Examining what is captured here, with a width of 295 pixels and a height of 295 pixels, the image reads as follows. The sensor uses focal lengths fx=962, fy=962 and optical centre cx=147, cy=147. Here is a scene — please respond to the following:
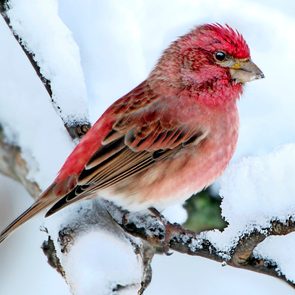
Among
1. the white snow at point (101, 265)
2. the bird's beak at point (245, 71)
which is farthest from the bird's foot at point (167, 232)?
the bird's beak at point (245, 71)

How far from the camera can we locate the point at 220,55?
5449mm

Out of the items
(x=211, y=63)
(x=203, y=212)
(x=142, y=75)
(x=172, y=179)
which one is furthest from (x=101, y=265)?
(x=142, y=75)

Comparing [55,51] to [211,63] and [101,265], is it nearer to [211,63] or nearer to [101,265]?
[211,63]

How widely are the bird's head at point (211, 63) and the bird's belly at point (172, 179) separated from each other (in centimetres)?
33

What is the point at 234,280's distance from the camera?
745cm

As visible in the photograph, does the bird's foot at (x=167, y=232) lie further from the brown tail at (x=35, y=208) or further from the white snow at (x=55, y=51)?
the white snow at (x=55, y=51)

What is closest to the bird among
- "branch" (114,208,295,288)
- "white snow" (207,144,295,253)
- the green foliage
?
"branch" (114,208,295,288)

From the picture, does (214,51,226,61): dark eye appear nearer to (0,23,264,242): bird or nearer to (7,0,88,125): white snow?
(0,23,264,242): bird

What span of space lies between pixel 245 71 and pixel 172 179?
731 millimetres

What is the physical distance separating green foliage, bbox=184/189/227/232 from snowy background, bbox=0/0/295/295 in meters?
0.43

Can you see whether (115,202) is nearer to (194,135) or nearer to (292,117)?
(194,135)

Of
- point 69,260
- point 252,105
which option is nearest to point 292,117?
point 252,105

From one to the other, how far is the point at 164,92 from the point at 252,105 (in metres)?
0.91

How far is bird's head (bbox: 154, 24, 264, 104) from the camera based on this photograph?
538 centimetres
